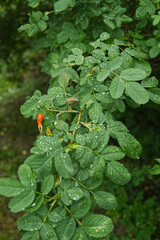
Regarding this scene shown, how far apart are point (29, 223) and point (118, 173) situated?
44 centimetres

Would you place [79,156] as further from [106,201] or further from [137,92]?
[137,92]

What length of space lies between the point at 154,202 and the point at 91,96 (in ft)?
8.53

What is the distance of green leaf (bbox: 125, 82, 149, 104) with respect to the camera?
1.07 meters

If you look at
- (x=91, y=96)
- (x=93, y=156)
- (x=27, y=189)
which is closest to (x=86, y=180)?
(x=93, y=156)

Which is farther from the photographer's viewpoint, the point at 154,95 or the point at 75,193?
the point at 154,95

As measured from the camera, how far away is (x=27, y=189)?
1015 mm

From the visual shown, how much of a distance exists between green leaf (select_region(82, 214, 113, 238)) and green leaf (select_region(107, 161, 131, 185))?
0.16 m

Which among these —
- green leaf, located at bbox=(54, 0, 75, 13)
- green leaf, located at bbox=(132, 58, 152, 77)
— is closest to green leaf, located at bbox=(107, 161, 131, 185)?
green leaf, located at bbox=(132, 58, 152, 77)

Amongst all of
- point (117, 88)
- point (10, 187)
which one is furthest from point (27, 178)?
point (117, 88)

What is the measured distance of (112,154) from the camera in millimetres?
1061

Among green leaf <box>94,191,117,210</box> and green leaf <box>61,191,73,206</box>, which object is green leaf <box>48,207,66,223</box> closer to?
green leaf <box>61,191,73,206</box>

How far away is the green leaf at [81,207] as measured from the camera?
3.31 feet

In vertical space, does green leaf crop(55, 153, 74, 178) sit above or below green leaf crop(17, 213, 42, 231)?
above

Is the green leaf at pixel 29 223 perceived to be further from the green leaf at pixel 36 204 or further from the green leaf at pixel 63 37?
the green leaf at pixel 63 37
